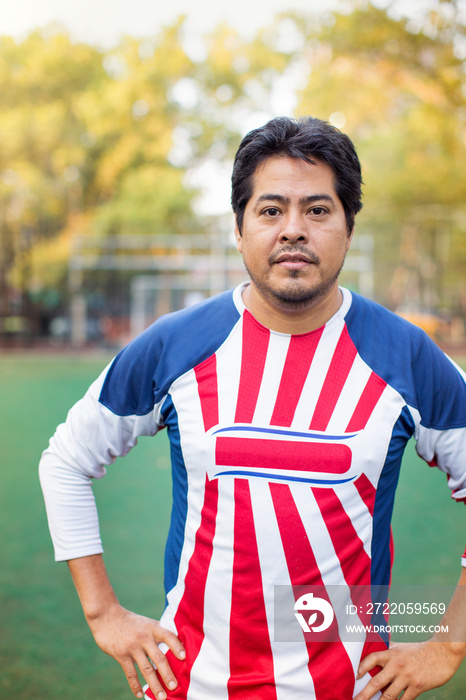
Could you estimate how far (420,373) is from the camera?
154 cm

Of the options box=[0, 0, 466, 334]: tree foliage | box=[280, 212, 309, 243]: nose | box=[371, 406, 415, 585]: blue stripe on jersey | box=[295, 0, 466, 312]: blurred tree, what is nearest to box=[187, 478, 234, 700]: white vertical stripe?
box=[371, 406, 415, 585]: blue stripe on jersey

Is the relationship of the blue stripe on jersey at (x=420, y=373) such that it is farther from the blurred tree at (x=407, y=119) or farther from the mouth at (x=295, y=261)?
the blurred tree at (x=407, y=119)

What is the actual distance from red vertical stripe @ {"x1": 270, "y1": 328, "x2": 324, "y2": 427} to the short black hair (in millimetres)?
299

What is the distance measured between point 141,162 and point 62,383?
57.3ft

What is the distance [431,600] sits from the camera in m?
1.85

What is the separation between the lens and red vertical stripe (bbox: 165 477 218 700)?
1.52 meters

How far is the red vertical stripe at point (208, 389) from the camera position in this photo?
1548 mm

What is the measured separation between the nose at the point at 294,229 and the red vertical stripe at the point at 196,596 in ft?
1.84

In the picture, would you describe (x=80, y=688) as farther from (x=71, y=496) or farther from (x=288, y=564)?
(x=288, y=564)

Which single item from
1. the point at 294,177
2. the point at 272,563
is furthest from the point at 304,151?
the point at 272,563

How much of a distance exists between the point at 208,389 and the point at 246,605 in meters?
0.48

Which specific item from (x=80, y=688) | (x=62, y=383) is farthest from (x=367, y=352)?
(x=62, y=383)

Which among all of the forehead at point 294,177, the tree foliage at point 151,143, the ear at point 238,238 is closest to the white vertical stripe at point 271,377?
the ear at point 238,238
